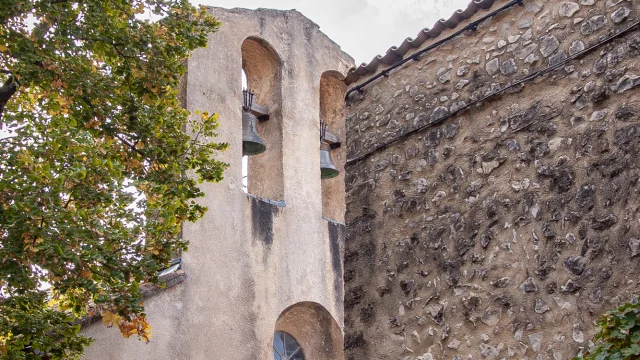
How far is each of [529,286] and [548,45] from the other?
1.57 meters

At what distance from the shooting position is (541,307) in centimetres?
495

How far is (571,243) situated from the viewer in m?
4.92

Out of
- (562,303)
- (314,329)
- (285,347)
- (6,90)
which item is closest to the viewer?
(562,303)

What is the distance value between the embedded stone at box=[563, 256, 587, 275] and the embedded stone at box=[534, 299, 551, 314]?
0.82ft

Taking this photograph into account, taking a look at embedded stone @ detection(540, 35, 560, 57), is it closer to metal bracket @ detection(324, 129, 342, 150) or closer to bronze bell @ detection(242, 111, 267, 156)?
bronze bell @ detection(242, 111, 267, 156)

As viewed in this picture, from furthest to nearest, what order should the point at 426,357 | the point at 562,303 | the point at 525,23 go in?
the point at 525,23
the point at 426,357
the point at 562,303

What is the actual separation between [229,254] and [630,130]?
6086mm

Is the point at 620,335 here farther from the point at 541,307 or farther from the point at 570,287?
the point at 541,307

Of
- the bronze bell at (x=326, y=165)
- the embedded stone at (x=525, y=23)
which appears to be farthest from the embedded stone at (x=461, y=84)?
the bronze bell at (x=326, y=165)

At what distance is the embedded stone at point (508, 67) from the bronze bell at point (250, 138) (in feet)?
17.7

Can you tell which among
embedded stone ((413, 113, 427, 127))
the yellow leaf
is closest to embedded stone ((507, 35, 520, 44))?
embedded stone ((413, 113, 427, 127))

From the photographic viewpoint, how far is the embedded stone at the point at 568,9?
535 cm

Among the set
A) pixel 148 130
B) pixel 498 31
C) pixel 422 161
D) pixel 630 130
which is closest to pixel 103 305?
pixel 148 130

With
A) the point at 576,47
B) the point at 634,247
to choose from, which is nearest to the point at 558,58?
the point at 576,47
